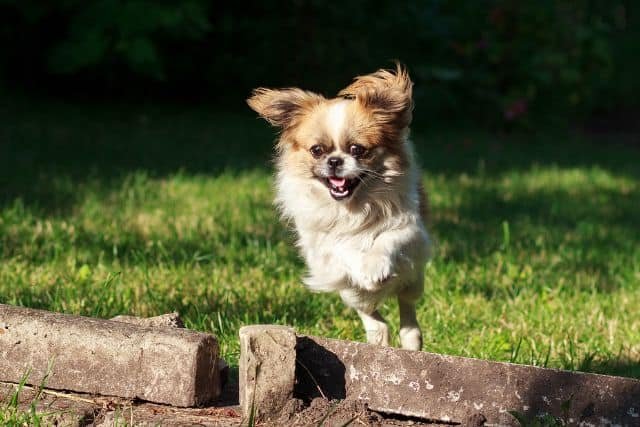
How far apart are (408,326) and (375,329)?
0.14 meters

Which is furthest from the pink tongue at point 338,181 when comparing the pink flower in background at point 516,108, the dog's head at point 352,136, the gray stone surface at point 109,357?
the pink flower in background at point 516,108

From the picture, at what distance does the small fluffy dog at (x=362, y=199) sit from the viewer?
3771 mm

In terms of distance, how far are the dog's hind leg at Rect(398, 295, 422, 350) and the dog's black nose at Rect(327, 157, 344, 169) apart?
2.06 ft

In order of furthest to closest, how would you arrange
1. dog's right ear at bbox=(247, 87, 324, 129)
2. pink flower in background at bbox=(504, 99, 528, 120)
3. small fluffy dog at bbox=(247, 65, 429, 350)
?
pink flower in background at bbox=(504, 99, 528, 120) < dog's right ear at bbox=(247, 87, 324, 129) < small fluffy dog at bbox=(247, 65, 429, 350)

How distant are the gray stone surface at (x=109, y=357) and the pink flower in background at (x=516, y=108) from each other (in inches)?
401

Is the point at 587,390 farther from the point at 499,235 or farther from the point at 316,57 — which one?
the point at 316,57

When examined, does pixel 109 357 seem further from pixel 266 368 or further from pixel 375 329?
pixel 375 329

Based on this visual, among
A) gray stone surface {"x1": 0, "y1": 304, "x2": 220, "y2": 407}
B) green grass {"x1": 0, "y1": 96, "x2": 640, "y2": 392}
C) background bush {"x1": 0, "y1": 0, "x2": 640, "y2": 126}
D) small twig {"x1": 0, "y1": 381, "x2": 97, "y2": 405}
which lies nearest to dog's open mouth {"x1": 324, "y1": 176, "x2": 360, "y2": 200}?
green grass {"x1": 0, "y1": 96, "x2": 640, "y2": 392}

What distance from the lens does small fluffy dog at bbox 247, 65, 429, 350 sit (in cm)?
377

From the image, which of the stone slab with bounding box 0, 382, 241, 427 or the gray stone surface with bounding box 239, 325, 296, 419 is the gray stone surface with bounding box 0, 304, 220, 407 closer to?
the stone slab with bounding box 0, 382, 241, 427

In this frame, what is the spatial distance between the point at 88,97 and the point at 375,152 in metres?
9.63

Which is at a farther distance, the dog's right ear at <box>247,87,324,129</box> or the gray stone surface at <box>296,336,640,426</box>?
the dog's right ear at <box>247,87,324,129</box>

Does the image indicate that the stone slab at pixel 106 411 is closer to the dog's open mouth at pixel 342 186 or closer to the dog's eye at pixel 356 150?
the dog's open mouth at pixel 342 186

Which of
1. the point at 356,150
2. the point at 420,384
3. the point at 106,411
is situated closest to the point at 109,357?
the point at 106,411
